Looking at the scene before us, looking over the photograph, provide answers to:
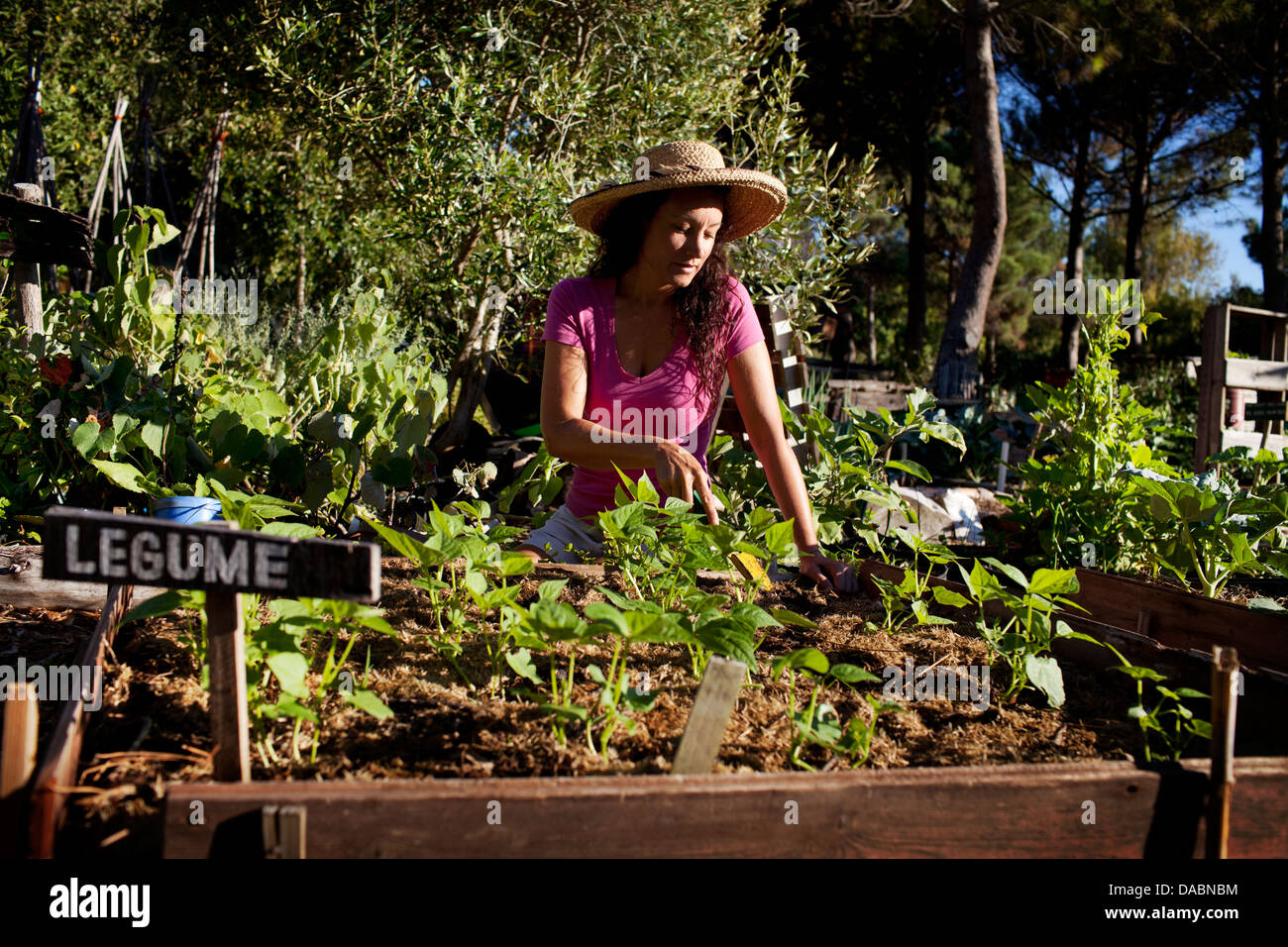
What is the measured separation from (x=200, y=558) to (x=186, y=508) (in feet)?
3.48

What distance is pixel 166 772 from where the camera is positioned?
102 centimetres

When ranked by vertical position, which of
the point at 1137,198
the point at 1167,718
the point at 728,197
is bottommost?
the point at 1167,718

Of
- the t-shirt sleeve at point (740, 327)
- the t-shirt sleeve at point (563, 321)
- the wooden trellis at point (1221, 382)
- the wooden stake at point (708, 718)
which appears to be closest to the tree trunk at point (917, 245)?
the wooden trellis at point (1221, 382)

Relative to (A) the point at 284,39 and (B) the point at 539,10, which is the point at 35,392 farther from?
(B) the point at 539,10

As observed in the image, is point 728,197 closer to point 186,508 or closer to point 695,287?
point 695,287

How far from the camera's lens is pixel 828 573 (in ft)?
6.45

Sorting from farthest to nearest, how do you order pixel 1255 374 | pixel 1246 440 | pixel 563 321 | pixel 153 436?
pixel 1255 374, pixel 1246 440, pixel 563 321, pixel 153 436

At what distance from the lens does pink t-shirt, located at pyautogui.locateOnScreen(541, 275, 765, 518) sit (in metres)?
2.25

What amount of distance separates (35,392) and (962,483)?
4578 mm

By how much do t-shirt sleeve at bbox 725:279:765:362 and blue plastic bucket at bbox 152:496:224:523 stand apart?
1.27 metres

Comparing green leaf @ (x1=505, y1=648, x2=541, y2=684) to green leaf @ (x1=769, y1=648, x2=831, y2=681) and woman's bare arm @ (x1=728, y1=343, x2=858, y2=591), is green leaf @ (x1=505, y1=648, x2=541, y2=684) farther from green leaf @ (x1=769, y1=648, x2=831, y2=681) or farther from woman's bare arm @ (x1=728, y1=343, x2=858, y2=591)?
woman's bare arm @ (x1=728, y1=343, x2=858, y2=591)

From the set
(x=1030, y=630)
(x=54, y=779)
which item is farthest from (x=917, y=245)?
(x=54, y=779)
